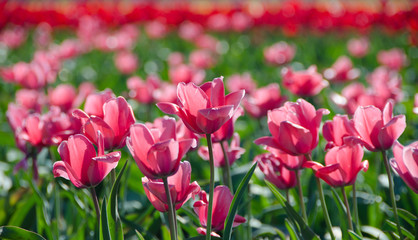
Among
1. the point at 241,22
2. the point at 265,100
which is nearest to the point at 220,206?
the point at 265,100

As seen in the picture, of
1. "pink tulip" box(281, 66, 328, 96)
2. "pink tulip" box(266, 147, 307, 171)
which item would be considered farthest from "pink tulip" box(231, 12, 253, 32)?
"pink tulip" box(266, 147, 307, 171)

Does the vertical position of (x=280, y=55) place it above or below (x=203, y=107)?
below

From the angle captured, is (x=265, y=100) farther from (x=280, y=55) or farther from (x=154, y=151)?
(x=280, y=55)

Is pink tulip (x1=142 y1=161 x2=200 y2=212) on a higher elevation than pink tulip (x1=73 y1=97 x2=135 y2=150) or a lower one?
lower

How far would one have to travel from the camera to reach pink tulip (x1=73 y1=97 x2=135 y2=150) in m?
1.09

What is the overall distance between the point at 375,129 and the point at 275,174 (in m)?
0.33

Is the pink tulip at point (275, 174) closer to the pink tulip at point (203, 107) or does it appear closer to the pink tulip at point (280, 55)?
the pink tulip at point (203, 107)

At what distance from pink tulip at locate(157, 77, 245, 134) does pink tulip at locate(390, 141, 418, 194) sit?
0.36 meters

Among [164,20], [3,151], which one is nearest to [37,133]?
[3,151]

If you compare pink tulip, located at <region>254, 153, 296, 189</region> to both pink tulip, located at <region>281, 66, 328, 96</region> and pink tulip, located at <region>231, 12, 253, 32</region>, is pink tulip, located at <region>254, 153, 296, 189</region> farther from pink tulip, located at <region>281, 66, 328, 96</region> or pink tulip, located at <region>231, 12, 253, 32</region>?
pink tulip, located at <region>231, 12, 253, 32</region>

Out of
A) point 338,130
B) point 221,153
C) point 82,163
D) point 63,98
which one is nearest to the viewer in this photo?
point 82,163

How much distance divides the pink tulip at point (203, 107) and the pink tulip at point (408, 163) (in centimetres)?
36

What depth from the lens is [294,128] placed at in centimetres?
107

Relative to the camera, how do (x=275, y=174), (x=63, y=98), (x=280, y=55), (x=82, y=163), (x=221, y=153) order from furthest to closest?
(x=280, y=55), (x=63, y=98), (x=221, y=153), (x=275, y=174), (x=82, y=163)
